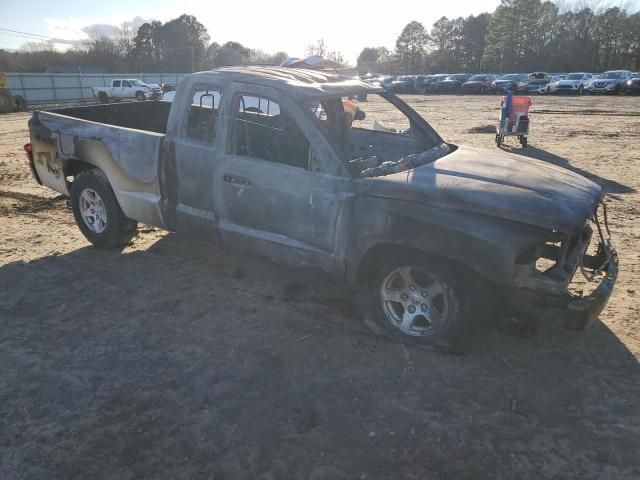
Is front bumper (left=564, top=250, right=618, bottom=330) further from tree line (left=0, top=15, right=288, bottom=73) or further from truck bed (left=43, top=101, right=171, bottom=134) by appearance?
tree line (left=0, top=15, right=288, bottom=73)

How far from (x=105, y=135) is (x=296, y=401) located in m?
3.61

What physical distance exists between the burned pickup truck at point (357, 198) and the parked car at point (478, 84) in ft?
128

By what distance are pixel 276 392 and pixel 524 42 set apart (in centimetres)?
7489

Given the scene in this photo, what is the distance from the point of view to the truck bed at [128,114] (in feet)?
20.9

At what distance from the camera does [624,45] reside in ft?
190

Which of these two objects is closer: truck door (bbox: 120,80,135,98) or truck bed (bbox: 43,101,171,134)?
truck bed (bbox: 43,101,171,134)

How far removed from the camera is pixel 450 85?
43.3 metres

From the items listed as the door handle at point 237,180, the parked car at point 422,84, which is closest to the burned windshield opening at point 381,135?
the door handle at point 237,180

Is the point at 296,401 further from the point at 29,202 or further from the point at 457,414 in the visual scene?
the point at 29,202

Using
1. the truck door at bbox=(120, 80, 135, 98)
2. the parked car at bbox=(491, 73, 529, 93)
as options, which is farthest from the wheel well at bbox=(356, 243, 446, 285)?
the parked car at bbox=(491, 73, 529, 93)

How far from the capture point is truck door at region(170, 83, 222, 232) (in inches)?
172

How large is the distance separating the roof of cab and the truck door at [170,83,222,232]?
0.26m

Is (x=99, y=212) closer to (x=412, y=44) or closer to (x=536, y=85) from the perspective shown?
(x=536, y=85)

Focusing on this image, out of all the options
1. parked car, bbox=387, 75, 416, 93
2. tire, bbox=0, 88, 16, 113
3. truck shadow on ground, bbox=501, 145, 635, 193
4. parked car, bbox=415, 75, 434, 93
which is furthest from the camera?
parked car, bbox=387, 75, 416, 93
